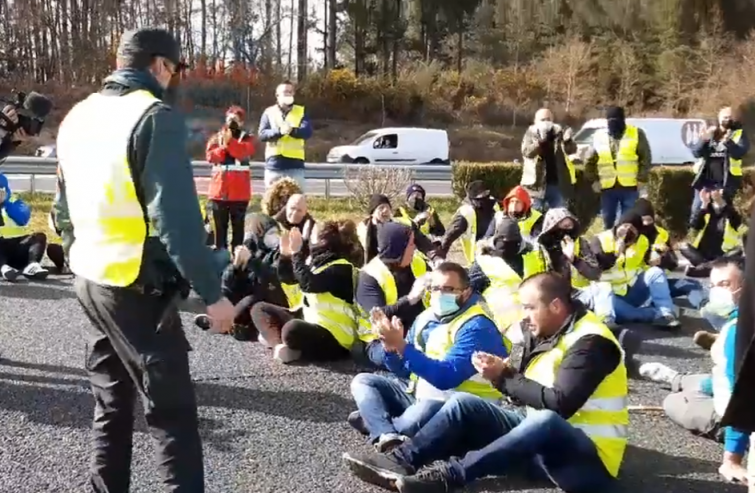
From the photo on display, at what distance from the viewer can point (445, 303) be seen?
4.77 metres

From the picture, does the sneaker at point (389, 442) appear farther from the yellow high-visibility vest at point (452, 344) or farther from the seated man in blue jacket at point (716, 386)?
the seated man in blue jacket at point (716, 386)

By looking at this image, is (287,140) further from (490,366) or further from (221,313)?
(221,313)

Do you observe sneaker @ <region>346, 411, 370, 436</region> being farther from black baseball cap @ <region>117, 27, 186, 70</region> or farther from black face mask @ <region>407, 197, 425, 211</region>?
black face mask @ <region>407, 197, 425, 211</region>

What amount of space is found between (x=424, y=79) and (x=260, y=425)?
39.0 m

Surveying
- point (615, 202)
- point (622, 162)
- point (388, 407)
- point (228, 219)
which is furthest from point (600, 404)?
point (615, 202)

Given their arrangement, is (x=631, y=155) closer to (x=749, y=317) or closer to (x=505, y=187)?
(x=505, y=187)

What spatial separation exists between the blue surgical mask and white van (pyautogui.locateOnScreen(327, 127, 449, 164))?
26.1 meters

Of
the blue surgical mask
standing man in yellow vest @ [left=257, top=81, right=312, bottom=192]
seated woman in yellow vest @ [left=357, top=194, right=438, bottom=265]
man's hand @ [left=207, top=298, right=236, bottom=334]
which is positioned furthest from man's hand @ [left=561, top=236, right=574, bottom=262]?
man's hand @ [left=207, top=298, right=236, bottom=334]

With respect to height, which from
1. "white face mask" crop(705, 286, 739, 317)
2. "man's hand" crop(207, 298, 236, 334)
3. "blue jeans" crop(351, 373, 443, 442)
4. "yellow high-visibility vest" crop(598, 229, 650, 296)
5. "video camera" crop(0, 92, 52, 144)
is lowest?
"blue jeans" crop(351, 373, 443, 442)

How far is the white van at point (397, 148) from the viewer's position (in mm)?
30906

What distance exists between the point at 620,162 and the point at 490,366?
22.8 feet

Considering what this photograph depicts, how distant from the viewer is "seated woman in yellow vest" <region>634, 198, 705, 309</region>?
889 cm

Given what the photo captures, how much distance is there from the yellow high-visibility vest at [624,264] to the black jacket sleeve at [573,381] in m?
4.14

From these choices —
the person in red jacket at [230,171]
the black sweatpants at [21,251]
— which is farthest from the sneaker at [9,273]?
the person in red jacket at [230,171]
